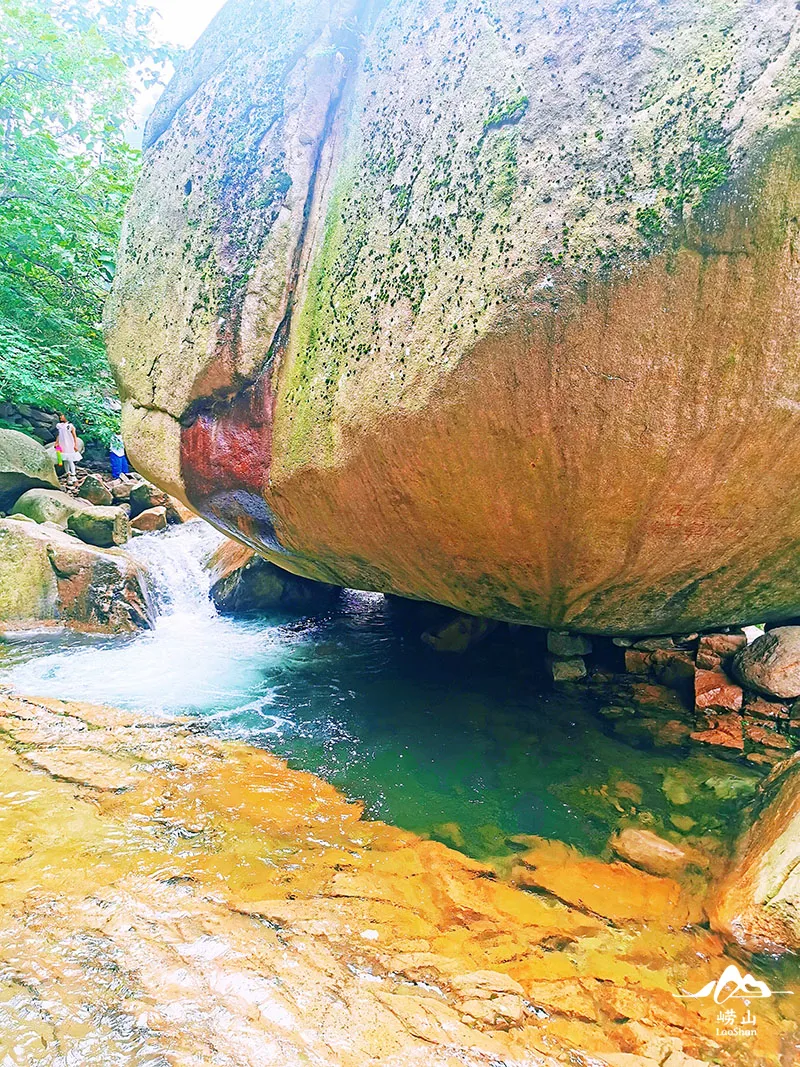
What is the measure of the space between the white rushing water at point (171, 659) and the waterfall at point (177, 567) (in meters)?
0.02

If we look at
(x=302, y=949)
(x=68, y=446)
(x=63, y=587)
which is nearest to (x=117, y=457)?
(x=68, y=446)

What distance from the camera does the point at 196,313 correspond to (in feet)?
14.4

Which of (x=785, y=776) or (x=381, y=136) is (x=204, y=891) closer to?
(x=785, y=776)

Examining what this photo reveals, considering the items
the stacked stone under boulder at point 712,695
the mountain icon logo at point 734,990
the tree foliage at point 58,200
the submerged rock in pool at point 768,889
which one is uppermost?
the tree foliage at point 58,200

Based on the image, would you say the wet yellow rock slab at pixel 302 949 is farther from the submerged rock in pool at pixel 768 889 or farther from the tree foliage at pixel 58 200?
the tree foliage at pixel 58 200

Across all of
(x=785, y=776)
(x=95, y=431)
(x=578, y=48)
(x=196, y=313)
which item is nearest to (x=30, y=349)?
(x=95, y=431)

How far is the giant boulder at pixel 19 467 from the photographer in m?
9.11

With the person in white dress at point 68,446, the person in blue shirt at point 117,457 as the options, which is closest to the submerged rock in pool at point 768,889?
the person in white dress at point 68,446

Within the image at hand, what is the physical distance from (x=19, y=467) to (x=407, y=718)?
7.85 m

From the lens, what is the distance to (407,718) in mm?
4727

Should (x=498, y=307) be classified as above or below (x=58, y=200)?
below

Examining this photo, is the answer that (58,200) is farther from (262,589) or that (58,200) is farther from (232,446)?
(232,446)

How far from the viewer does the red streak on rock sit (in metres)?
4.08

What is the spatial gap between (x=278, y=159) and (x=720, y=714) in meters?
5.07
